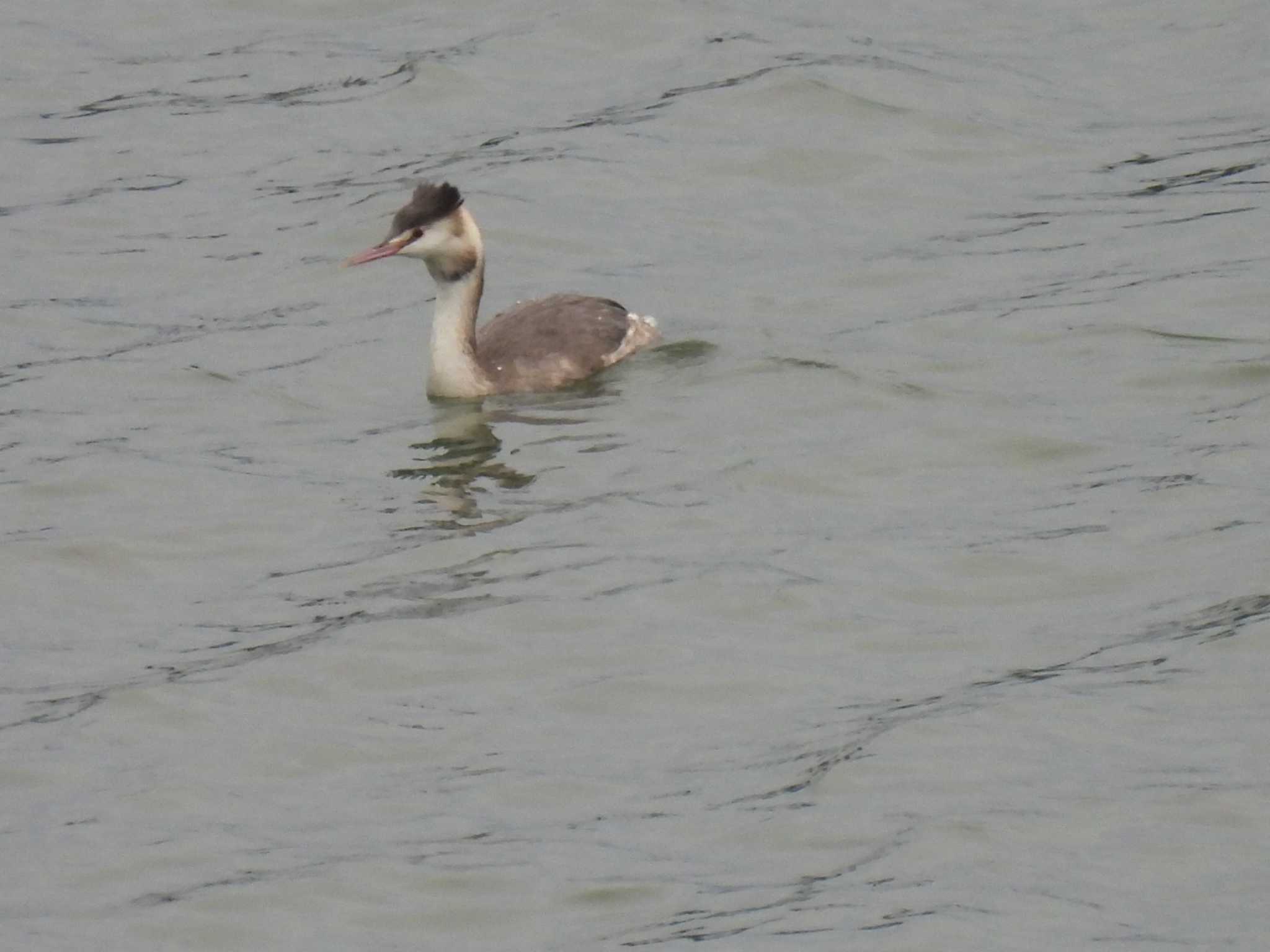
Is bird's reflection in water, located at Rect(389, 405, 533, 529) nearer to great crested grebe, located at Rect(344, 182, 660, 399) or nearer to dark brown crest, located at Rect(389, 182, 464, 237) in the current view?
great crested grebe, located at Rect(344, 182, 660, 399)

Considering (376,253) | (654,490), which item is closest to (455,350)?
(376,253)

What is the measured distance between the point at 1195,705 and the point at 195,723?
12.6 feet

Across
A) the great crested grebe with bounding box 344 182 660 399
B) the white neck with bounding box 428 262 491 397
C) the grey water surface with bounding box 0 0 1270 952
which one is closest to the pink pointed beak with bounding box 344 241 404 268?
the great crested grebe with bounding box 344 182 660 399

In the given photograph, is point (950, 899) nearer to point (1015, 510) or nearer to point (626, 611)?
A: point (626, 611)

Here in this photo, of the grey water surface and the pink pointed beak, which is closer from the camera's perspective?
the grey water surface

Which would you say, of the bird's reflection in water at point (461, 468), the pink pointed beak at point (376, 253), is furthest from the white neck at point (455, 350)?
the pink pointed beak at point (376, 253)

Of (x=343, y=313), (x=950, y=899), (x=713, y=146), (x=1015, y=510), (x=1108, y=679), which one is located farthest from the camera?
(x=713, y=146)

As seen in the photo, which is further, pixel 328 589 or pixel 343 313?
pixel 343 313

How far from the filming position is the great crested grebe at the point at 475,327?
1366cm

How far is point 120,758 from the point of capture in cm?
950

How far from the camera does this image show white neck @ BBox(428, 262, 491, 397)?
13.7m

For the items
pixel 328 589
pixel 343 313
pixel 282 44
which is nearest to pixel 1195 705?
pixel 328 589

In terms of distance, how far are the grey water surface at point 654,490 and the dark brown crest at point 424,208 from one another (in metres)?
0.99

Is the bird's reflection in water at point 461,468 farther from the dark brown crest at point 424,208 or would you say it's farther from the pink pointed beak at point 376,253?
the dark brown crest at point 424,208
